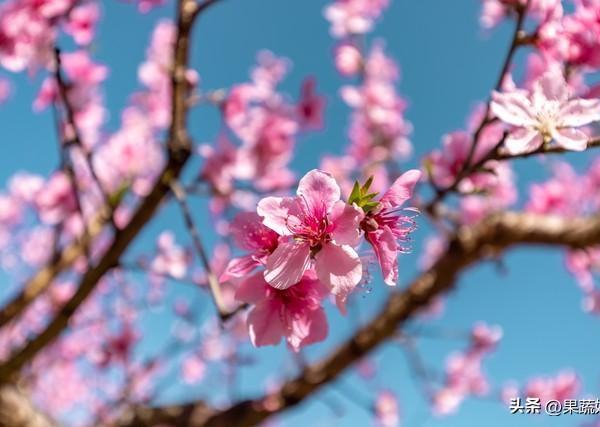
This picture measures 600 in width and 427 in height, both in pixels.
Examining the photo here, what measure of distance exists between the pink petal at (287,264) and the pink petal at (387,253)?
0.12 m

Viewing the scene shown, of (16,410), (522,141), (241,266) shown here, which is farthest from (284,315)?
(16,410)

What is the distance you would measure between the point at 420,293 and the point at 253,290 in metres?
2.19

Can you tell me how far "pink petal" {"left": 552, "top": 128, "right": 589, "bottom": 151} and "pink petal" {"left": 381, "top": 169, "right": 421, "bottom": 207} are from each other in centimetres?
36

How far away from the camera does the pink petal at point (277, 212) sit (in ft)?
2.64

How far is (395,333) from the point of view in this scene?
2.96m

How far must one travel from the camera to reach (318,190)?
83 centimetres

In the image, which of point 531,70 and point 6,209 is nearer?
point 531,70

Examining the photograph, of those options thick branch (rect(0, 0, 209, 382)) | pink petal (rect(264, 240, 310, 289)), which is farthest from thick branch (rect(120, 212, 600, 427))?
pink petal (rect(264, 240, 310, 289))

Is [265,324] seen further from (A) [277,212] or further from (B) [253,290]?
(A) [277,212]

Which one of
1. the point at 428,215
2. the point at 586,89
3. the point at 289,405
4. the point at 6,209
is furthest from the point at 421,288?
the point at 6,209

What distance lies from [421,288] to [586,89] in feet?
6.44

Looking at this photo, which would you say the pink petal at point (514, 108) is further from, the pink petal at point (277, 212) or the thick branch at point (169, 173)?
the thick branch at point (169, 173)

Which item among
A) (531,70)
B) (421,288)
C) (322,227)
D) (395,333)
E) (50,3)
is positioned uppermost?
(50,3)

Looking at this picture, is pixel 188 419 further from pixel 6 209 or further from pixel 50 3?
pixel 6 209
